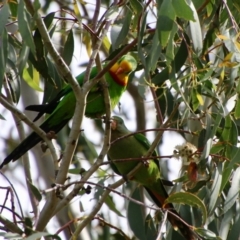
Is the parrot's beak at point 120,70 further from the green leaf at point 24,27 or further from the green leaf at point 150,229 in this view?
the green leaf at point 24,27

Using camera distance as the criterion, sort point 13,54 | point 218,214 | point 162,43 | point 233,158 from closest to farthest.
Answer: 1. point 162,43
2. point 233,158
3. point 13,54
4. point 218,214

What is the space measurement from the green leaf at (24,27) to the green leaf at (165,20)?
383 millimetres

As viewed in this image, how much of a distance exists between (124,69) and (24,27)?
3.73 feet

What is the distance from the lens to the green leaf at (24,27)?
1.79m

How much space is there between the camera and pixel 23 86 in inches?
147

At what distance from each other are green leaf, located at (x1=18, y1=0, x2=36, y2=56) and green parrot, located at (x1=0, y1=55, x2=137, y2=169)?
918mm

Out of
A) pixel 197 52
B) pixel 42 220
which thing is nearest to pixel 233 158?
pixel 197 52

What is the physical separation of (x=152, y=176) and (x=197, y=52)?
992 mm

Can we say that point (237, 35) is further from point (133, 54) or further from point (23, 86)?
point (23, 86)

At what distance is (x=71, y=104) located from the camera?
2895 millimetres

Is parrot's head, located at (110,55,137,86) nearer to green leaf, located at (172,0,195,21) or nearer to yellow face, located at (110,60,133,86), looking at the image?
yellow face, located at (110,60,133,86)

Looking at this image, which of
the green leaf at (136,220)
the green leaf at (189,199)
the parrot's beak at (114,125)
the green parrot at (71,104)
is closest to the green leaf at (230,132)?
the green leaf at (189,199)

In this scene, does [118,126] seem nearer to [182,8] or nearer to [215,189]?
[215,189]

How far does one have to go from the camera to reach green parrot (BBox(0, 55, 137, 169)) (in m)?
2.78
